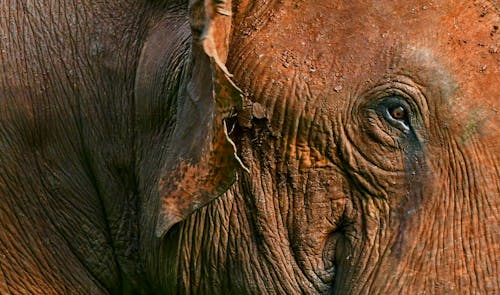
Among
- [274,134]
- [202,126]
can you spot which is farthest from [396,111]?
[202,126]

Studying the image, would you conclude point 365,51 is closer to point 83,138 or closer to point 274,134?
point 274,134

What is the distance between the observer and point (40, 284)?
4.50 meters

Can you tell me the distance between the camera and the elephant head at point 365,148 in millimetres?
3555

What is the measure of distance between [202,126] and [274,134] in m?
0.36

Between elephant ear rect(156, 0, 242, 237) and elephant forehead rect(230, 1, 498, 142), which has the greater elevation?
elephant forehead rect(230, 1, 498, 142)

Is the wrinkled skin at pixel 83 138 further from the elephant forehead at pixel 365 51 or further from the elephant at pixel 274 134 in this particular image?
the elephant forehead at pixel 365 51

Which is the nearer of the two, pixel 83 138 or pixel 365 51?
pixel 365 51

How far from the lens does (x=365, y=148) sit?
12.1 ft

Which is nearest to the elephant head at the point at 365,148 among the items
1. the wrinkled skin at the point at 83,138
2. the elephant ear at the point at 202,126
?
the elephant ear at the point at 202,126

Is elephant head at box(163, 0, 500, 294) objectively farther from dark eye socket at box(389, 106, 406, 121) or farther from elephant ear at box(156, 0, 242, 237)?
elephant ear at box(156, 0, 242, 237)

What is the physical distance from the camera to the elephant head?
3555 mm

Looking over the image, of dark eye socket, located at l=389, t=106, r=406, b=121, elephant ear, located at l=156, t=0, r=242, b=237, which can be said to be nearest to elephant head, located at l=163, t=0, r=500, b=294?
dark eye socket, located at l=389, t=106, r=406, b=121

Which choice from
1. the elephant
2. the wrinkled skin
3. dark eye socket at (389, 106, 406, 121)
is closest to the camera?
the elephant

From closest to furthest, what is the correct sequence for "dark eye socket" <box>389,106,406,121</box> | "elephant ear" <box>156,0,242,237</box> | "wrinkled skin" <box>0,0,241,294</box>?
"elephant ear" <box>156,0,242,237</box>
"dark eye socket" <box>389,106,406,121</box>
"wrinkled skin" <box>0,0,241,294</box>
